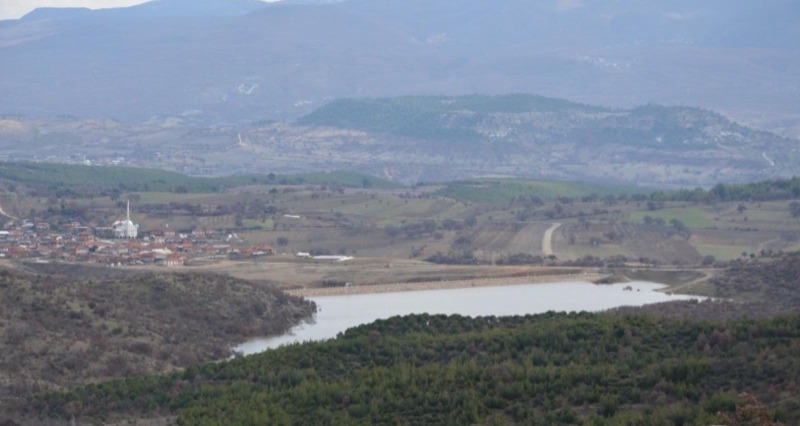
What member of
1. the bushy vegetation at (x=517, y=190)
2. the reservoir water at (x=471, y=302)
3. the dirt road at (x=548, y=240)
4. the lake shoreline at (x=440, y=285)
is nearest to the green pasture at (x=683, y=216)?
the dirt road at (x=548, y=240)

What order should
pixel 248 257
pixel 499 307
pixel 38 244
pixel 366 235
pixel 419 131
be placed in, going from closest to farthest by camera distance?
pixel 499 307
pixel 248 257
pixel 38 244
pixel 366 235
pixel 419 131

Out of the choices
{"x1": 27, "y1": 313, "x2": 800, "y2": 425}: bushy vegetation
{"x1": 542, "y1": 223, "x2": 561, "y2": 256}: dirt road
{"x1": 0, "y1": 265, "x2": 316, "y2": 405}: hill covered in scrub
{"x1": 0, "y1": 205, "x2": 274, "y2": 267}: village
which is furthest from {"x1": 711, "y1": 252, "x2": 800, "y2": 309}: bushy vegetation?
{"x1": 0, "y1": 205, "x2": 274, "y2": 267}: village

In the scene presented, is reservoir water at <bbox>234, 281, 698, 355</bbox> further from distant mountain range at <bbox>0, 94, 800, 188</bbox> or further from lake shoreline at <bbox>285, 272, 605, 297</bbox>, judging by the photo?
distant mountain range at <bbox>0, 94, 800, 188</bbox>

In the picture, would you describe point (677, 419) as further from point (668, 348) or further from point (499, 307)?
point (499, 307)

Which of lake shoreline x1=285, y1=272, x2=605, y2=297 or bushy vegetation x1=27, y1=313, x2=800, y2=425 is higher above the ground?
bushy vegetation x1=27, y1=313, x2=800, y2=425

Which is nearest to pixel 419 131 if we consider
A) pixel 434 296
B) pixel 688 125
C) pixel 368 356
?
pixel 688 125
